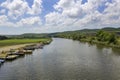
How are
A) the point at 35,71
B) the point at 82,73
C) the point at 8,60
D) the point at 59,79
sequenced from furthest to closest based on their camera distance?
the point at 8,60 → the point at 35,71 → the point at 82,73 → the point at 59,79

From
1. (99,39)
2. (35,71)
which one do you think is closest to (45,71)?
(35,71)

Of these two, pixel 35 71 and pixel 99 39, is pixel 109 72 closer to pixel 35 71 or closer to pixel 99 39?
pixel 35 71

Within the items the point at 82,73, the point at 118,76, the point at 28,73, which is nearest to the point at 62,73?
the point at 82,73

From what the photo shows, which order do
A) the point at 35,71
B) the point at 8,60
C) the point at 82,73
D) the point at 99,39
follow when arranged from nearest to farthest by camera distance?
the point at 82,73
the point at 35,71
the point at 8,60
the point at 99,39

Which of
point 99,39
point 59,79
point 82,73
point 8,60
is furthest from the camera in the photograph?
point 99,39

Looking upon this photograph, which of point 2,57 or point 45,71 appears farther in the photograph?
point 2,57

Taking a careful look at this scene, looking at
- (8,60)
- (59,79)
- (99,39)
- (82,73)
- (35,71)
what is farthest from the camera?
(99,39)

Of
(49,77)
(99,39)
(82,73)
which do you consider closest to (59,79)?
(49,77)

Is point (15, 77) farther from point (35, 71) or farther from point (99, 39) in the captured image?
point (99, 39)

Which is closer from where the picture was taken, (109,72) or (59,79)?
(59,79)
